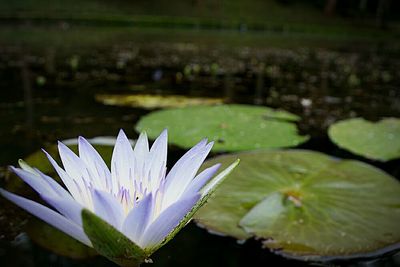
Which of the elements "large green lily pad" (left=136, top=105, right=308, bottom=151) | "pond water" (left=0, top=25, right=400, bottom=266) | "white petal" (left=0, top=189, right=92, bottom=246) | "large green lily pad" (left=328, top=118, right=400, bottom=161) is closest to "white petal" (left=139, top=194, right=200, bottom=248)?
"white petal" (left=0, top=189, right=92, bottom=246)

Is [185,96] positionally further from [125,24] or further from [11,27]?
[125,24]

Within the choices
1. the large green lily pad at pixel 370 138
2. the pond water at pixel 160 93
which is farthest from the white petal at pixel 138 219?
the large green lily pad at pixel 370 138

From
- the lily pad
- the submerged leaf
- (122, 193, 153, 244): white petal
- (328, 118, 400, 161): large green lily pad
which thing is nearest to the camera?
(122, 193, 153, 244): white petal

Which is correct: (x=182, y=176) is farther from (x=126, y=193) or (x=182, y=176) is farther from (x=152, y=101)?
(x=152, y=101)

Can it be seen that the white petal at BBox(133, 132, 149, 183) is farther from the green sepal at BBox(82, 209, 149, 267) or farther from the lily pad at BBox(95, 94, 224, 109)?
the lily pad at BBox(95, 94, 224, 109)

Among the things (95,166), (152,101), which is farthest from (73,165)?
(152,101)

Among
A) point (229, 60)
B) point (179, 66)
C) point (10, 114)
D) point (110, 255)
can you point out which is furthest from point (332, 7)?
point (110, 255)
